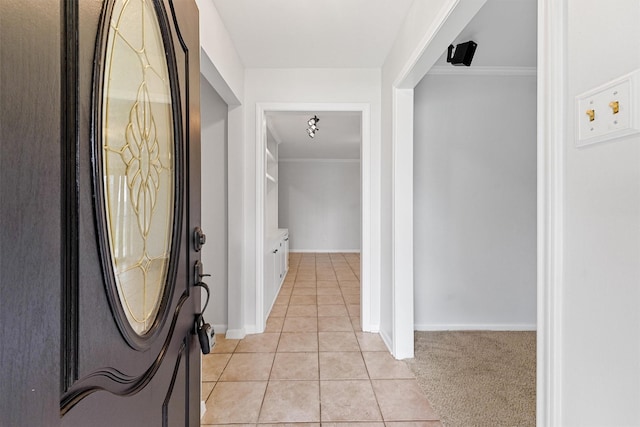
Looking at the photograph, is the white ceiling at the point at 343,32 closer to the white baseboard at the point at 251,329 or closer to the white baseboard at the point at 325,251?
the white baseboard at the point at 251,329

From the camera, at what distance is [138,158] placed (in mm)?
782

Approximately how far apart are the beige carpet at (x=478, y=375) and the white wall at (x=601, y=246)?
1.22 m

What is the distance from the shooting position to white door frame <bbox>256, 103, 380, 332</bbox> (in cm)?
293

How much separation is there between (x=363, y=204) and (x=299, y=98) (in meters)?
1.15

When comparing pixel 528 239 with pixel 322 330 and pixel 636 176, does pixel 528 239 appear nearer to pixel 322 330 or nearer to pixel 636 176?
pixel 322 330

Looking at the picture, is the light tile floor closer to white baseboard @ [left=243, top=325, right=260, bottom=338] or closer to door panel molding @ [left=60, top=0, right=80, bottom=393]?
white baseboard @ [left=243, top=325, right=260, bottom=338]

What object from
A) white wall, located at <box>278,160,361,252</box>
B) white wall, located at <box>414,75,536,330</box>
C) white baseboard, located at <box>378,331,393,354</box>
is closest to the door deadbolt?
white baseboard, located at <box>378,331,393,354</box>

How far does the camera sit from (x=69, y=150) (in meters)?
0.53

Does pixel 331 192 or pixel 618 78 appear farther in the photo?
pixel 331 192

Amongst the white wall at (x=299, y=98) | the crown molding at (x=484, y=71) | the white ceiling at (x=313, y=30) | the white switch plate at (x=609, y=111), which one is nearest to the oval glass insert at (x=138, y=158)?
the white switch plate at (x=609, y=111)

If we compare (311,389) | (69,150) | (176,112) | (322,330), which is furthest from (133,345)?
(322,330)

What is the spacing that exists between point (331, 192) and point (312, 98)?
5428 mm

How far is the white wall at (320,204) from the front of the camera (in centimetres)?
828

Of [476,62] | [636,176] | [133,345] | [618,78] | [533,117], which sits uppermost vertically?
[476,62]
